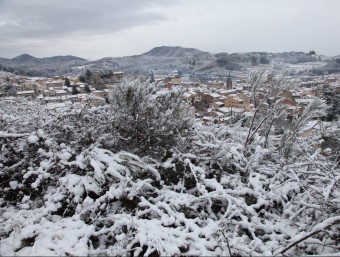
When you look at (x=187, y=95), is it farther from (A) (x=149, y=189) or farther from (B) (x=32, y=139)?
(B) (x=32, y=139)

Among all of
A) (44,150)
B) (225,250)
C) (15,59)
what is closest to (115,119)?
(44,150)

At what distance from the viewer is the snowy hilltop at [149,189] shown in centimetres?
253

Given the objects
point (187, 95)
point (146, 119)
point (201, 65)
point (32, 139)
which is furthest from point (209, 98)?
point (201, 65)

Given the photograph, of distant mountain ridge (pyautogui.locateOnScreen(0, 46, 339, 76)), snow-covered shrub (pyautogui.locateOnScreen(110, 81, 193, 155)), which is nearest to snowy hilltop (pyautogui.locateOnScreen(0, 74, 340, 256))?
snow-covered shrub (pyautogui.locateOnScreen(110, 81, 193, 155))

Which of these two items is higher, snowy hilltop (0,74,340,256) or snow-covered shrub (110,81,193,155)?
snow-covered shrub (110,81,193,155)

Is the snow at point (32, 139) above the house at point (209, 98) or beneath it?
above

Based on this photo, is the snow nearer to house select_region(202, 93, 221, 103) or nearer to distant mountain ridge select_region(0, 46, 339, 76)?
house select_region(202, 93, 221, 103)

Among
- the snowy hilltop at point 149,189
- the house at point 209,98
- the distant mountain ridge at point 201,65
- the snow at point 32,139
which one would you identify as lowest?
the house at point 209,98

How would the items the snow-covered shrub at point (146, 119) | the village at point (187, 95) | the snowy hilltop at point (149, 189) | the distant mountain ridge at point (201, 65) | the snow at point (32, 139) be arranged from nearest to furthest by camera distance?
the snowy hilltop at point (149, 189) < the snow at point (32, 139) < the snow-covered shrub at point (146, 119) < the village at point (187, 95) < the distant mountain ridge at point (201, 65)

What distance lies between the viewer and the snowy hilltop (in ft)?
8.31

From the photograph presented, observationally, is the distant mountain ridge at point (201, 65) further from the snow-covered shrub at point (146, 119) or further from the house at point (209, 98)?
the snow-covered shrub at point (146, 119)

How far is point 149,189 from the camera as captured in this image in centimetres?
340

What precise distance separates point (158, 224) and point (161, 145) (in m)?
1.82

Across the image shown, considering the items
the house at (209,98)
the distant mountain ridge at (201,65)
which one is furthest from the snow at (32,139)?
the distant mountain ridge at (201,65)
